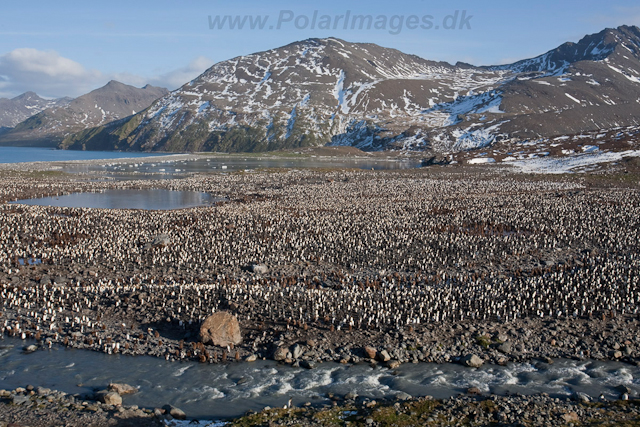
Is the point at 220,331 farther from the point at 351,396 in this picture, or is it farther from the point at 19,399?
the point at 19,399

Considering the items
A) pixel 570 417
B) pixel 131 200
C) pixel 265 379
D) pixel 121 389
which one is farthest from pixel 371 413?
pixel 131 200

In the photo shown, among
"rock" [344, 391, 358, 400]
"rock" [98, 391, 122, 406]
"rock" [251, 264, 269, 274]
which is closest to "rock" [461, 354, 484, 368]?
"rock" [344, 391, 358, 400]

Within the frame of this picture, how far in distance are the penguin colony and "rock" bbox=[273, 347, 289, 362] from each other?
0.56 m

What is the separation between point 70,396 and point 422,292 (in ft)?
42.8

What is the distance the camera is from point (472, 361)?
14.6 m

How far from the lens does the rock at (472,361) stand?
14609 millimetres

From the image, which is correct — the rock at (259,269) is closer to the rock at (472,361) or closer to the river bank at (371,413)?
the rock at (472,361)

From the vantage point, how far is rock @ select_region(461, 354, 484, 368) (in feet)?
47.9

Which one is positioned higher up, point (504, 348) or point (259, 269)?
point (259, 269)

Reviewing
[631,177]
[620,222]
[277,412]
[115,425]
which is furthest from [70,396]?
[631,177]

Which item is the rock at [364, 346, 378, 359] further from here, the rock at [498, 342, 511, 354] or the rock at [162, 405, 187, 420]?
the rock at [162, 405, 187, 420]

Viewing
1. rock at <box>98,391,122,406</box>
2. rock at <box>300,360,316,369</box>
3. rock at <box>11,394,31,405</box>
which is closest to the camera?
rock at <box>11,394,31,405</box>

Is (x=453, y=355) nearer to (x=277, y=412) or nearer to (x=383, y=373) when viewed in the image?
(x=383, y=373)

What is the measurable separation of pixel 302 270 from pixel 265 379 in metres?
10.4
